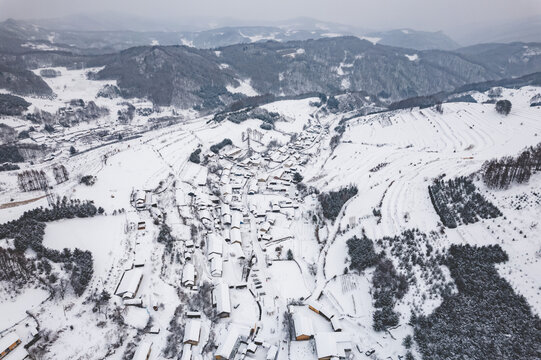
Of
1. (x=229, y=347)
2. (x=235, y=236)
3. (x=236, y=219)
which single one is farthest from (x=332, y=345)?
(x=236, y=219)

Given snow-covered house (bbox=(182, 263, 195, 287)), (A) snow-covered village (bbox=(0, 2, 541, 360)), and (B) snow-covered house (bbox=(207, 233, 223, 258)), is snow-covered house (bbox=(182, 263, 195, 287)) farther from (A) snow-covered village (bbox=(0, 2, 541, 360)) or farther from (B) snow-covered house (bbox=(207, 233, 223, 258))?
(B) snow-covered house (bbox=(207, 233, 223, 258))

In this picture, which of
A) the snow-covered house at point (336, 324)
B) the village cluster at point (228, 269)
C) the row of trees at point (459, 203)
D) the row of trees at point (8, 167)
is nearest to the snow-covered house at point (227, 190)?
the village cluster at point (228, 269)

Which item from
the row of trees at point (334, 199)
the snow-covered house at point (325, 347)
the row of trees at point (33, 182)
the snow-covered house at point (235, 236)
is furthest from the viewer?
the row of trees at point (33, 182)

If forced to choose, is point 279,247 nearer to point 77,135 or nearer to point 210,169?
point 210,169

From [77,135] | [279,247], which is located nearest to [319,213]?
[279,247]

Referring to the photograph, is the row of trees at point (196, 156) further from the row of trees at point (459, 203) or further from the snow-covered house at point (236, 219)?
the row of trees at point (459, 203)

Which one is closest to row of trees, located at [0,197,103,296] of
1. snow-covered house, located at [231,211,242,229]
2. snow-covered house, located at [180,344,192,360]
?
snow-covered house, located at [180,344,192,360]
